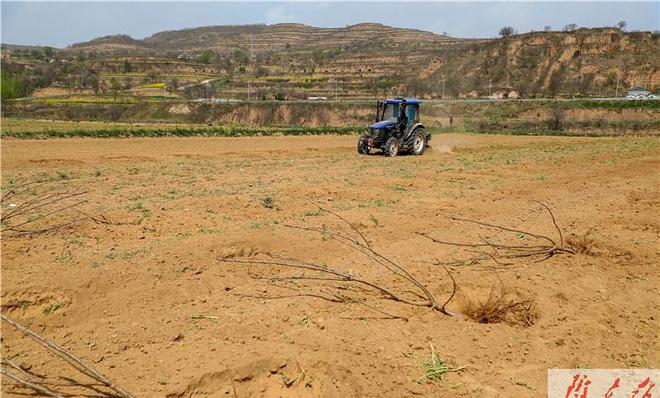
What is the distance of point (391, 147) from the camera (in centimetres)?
1805

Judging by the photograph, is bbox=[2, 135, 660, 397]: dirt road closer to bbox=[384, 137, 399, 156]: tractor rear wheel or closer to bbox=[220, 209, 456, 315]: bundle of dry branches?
bbox=[220, 209, 456, 315]: bundle of dry branches

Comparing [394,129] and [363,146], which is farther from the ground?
[394,129]

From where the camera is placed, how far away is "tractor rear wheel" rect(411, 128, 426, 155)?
18.9 m

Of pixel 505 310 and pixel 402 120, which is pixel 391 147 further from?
pixel 505 310

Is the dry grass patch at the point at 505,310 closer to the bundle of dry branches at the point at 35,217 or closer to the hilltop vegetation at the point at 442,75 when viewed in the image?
the bundle of dry branches at the point at 35,217

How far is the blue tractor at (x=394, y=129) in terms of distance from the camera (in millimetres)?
17953

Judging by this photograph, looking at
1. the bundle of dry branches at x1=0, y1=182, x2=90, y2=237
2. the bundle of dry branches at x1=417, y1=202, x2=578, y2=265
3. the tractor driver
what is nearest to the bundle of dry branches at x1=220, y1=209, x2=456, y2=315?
the bundle of dry branches at x1=417, y1=202, x2=578, y2=265

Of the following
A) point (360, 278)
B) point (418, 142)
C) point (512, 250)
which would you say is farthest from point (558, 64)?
point (360, 278)

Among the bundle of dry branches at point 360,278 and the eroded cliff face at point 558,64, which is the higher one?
the eroded cliff face at point 558,64

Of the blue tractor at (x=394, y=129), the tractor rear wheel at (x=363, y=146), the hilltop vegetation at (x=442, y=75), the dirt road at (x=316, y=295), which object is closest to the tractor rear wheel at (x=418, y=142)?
the blue tractor at (x=394, y=129)

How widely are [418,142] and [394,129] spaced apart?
1429 millimetres

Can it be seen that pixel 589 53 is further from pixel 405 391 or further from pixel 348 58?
pixel 405 391

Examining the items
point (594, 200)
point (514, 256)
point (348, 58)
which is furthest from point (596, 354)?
point (348, 58)

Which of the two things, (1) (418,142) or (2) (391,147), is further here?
(1) (418,142)
